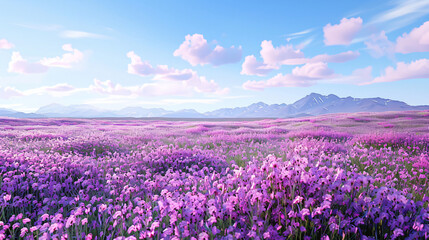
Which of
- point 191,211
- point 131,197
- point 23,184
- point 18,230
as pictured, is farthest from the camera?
point 23,184

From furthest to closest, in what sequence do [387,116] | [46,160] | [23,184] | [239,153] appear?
[387,116] → [239,153] → [46,160] → [23,184]

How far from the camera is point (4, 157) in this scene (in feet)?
19.6

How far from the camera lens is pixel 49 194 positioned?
4.48 meters

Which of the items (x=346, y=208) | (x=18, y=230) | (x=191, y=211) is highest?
(x=191, y=211)

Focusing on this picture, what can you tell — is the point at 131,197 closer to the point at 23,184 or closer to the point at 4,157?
the point at 23,184

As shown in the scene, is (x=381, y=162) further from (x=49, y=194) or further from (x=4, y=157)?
(x=4, y=157)

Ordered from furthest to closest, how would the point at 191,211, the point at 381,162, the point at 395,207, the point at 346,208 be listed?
1. the point at 381,162
2. the point at 346,208
3. the point at 395,207
4. the point at 191,211

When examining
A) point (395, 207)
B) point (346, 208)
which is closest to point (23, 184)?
point (346, 208)

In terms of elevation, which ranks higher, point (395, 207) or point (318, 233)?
point (395, 207)

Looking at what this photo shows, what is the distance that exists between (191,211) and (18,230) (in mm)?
2867

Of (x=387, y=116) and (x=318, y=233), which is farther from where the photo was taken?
(x=387, y=116)

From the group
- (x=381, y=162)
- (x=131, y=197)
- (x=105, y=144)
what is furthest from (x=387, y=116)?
(x=131, y=197)

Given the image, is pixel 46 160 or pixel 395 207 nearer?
pixel 395 207

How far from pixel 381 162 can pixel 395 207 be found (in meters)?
4.49
